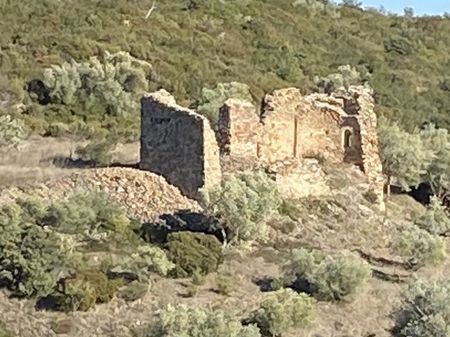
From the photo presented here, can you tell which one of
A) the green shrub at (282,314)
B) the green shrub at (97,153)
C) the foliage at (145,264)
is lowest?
the green shrub at (282,314)

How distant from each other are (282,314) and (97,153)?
1076 centimetres

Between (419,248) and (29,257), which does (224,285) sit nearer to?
(29,257)

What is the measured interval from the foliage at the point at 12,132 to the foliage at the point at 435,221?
9695 mm

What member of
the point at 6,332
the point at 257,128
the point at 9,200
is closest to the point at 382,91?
the point at 257,128

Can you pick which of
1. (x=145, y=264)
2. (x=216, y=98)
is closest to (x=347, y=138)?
(x=145, y=264)

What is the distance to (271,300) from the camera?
715 inches

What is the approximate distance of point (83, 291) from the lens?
60.5 feet

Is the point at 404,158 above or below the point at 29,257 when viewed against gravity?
above

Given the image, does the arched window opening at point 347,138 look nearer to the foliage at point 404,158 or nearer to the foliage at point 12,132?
the foliage at point 404,158

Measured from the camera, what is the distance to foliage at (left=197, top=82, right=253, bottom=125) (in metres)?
30.2

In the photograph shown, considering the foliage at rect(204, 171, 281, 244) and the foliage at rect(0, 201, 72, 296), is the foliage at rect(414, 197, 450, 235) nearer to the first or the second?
the foliage at rect(204, 171, 281, 244)

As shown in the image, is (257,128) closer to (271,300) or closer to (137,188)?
(137,188)

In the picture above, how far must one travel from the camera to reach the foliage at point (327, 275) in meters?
19.8

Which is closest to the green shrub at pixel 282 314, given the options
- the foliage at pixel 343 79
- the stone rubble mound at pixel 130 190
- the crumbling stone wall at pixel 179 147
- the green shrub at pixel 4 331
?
the green shrub at pixel 4 331
